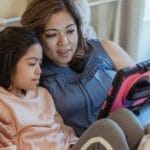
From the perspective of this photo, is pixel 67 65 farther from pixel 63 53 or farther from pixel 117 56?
pixel 117 56

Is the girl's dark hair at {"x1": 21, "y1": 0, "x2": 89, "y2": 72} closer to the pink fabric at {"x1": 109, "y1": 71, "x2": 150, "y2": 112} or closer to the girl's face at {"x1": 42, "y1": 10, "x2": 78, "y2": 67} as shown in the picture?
the girl's face at {"x1": 42, "y1": 10, "x2": 78, "y2": 67}

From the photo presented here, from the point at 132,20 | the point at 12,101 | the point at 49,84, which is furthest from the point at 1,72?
the point at 132,20

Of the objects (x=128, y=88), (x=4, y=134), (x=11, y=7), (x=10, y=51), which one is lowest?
(x=4, y=134)

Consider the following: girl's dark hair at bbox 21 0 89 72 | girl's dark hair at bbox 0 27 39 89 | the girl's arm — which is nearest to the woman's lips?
girl's dark hair at bbox 21 0 89 72

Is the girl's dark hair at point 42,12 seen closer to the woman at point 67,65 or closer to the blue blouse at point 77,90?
the woman at point 67,65

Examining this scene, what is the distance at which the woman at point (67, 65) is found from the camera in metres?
1.40

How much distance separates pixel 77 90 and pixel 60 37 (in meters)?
0.21

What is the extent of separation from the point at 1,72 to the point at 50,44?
0.85 feet

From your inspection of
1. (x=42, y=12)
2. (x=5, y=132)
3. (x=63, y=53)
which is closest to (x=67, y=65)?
(x=63, y=53)

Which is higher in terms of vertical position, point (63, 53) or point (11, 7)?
point (11, 7)

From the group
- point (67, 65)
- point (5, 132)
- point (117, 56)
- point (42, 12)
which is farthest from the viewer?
point (117, 56)

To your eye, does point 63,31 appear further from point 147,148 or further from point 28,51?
point 147,148

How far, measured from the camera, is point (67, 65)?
151 centimetres

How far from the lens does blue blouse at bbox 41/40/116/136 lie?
140cm
